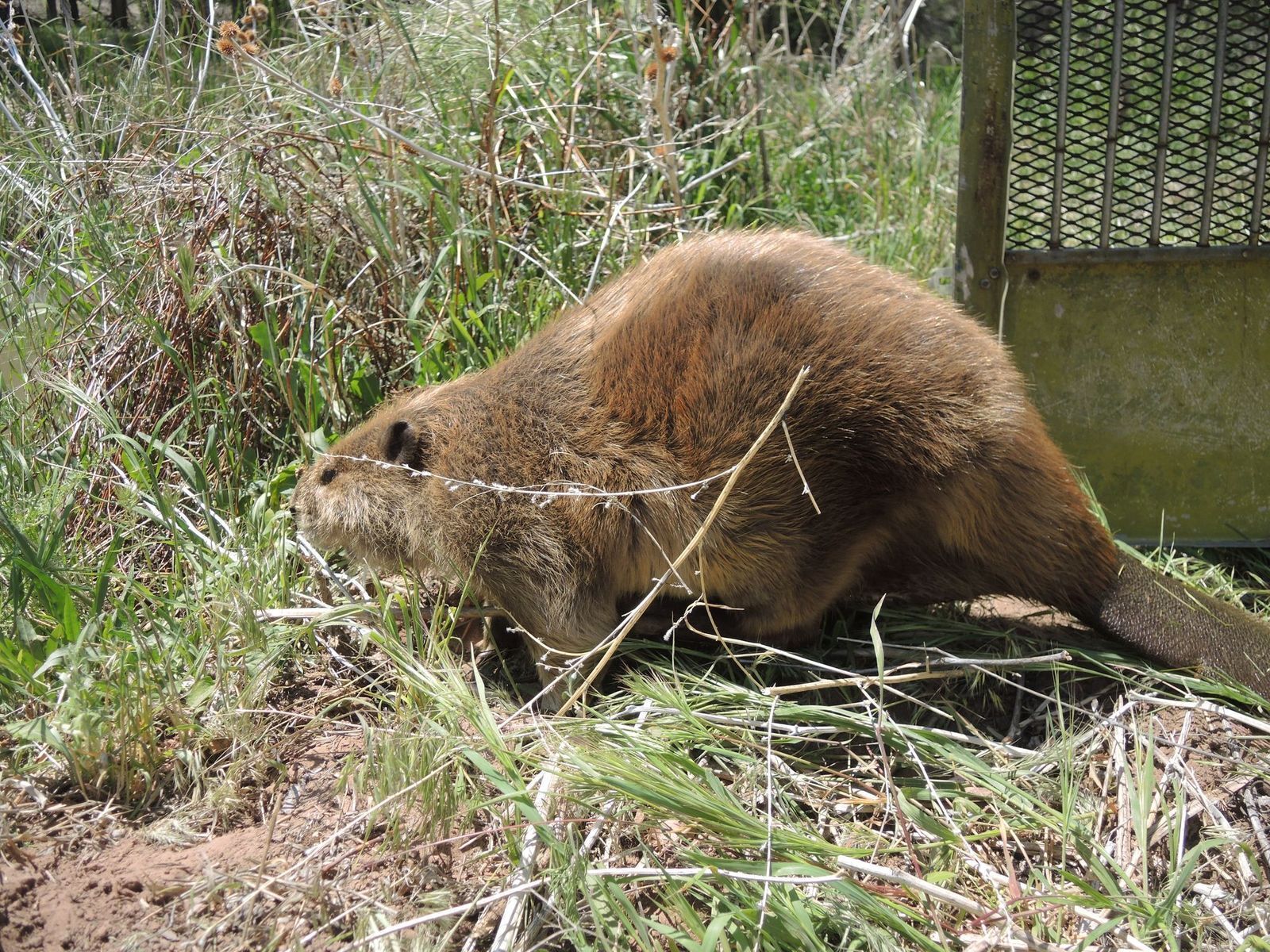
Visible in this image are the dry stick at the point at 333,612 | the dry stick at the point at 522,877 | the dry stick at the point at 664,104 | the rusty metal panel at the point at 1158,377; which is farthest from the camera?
the dry stick at the point at 664,104

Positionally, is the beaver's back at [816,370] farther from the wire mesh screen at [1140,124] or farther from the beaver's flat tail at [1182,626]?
the wire mesh screen at [1140,124]

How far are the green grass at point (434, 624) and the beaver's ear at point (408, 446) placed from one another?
0.40 m

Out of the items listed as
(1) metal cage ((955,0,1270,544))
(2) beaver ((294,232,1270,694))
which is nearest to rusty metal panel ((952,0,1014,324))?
(1) metal cage ((955,0,1270,544))

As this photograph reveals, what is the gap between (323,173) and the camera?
3744 millimetres

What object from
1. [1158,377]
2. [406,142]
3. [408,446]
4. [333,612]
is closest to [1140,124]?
[1158,377]

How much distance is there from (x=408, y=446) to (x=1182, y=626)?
206 centimetres

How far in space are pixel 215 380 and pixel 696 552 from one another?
1.57 m

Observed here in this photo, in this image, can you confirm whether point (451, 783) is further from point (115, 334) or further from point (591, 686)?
point (115, 334)

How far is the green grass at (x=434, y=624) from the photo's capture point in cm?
215

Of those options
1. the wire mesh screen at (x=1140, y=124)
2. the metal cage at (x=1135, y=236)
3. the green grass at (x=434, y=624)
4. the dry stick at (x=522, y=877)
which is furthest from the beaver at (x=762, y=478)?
the wire mesh screen at (x=1140, y=124)

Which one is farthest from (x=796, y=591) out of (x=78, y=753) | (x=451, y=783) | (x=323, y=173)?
(x=323, y=173)

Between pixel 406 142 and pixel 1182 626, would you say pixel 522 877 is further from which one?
pixel 406 142

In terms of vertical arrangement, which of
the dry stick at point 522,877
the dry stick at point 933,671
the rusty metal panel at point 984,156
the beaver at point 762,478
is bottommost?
the dry stick at point 522,877

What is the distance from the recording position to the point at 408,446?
305 cm
